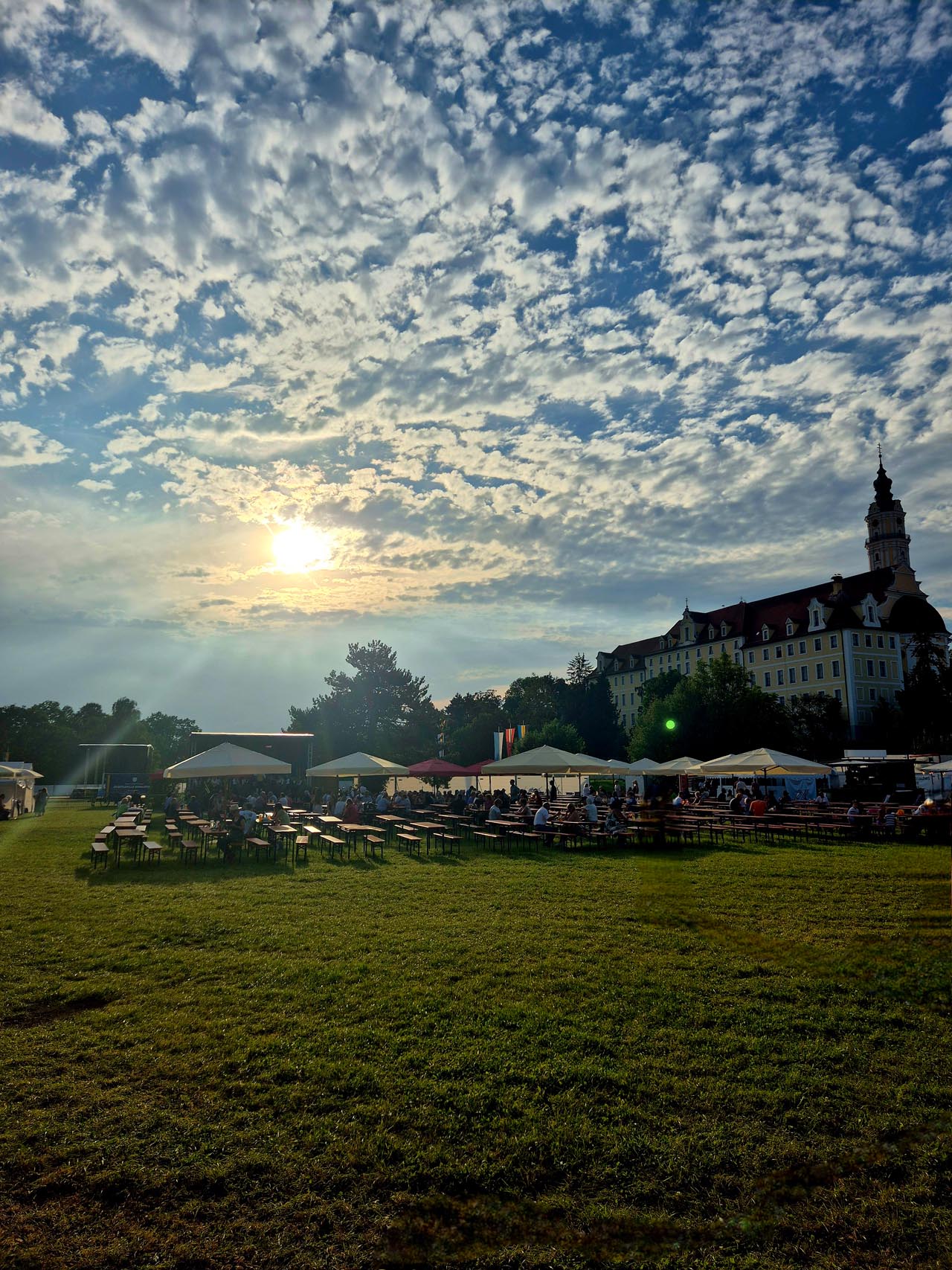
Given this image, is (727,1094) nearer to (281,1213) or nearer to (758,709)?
(281,1213)

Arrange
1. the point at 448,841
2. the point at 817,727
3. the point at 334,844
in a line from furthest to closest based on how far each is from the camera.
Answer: the point at 817,727 → the point at 448,841 → the point at 334,844

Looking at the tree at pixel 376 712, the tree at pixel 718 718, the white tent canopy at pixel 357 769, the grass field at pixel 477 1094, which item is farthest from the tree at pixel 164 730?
the grass field at pixel 477 1094

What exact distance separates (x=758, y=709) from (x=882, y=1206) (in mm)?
59277

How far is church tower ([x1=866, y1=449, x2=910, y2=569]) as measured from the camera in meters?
89.4

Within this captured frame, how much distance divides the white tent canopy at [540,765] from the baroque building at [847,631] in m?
53.6

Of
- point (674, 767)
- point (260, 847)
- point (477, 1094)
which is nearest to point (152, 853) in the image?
point (260, 847)

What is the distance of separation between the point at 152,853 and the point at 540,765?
→ 11914 millimetres

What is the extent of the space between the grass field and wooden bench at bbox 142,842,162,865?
721 cm

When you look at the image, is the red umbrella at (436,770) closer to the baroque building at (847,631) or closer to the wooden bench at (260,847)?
the wooden bench at (260,847)

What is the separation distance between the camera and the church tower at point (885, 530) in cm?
8944

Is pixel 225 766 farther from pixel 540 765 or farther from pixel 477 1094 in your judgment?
pixel 477 1094

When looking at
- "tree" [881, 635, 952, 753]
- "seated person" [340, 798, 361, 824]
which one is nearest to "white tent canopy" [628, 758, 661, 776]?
"seated person" [340, 798, 361, 824]

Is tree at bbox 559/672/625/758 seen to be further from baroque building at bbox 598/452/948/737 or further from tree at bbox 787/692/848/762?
tree at bbox 787/692/848/762

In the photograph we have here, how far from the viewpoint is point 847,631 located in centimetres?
7562
